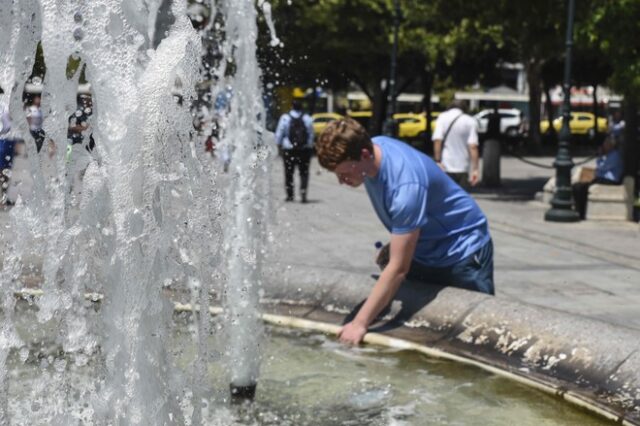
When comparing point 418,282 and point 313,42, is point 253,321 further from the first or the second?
point 313,42

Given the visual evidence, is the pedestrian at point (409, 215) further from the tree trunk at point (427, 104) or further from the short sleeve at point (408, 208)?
the tree trunk at point (427, 104)

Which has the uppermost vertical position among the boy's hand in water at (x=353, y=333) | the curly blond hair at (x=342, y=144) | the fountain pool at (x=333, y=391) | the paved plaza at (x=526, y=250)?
the curly blond hair at (x=342, y=144)

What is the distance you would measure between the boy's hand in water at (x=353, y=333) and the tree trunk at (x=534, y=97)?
30.1 m

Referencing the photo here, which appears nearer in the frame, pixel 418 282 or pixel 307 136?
pixel 418 282

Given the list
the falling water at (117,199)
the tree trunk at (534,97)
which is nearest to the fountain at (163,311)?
the falling water at (117,199)

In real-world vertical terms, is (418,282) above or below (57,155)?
below

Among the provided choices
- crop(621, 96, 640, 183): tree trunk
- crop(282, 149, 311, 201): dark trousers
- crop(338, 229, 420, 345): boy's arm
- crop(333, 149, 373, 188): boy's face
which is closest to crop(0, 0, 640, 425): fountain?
crop(338, 229, 420, 345): boy's arm

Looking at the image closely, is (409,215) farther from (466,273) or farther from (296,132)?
(296,132)

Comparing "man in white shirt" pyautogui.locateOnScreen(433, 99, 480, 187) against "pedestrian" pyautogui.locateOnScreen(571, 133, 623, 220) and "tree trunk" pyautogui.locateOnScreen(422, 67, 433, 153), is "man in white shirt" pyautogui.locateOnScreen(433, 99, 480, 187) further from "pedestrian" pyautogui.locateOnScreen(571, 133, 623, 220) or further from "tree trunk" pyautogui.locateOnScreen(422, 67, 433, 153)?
"tree trunk" pyautogui.locateOnScreen(422, 67, 433, 153)

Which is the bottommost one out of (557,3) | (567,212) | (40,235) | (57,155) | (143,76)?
(567,212)

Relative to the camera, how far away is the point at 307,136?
15.8 meters

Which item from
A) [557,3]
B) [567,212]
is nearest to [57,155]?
[567,212]

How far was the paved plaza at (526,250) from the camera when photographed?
7.43 meters

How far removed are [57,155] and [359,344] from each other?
258cm
